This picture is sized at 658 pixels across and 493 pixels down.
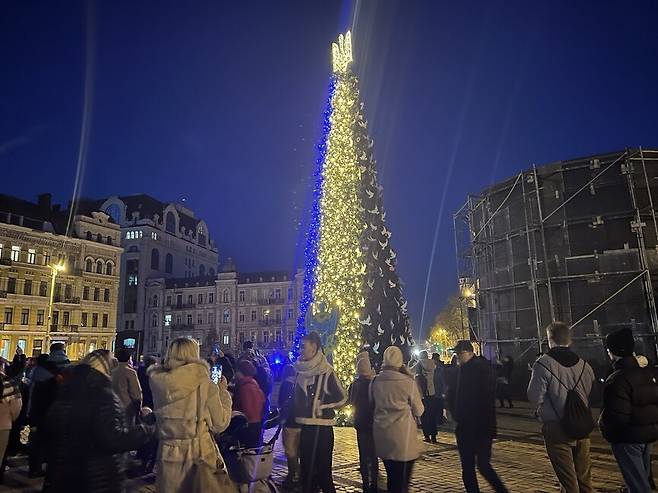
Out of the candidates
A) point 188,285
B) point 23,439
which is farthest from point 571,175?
point 188,285

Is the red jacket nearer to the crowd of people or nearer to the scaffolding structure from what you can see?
the crowd of people

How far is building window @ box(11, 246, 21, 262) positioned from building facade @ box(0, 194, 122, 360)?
0.27ft

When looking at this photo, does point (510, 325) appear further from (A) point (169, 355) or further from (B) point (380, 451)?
(A) point (169, 355)

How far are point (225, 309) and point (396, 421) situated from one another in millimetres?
68022

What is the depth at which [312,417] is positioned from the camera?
581cm

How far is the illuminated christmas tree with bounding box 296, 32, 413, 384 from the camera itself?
543 inches

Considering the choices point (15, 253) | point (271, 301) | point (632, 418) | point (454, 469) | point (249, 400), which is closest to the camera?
point (632, 418)

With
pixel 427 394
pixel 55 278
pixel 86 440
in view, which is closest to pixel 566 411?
pixel 86 440

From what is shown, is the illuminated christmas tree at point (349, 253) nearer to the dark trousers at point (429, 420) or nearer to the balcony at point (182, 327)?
the dark trousers at point (429, 420)

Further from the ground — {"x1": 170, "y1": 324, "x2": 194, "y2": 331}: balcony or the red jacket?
{"x1": 170, "y1": 324, "x2": 194, "y2": 331}: balcony

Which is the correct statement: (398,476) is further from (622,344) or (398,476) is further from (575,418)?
(622,344)

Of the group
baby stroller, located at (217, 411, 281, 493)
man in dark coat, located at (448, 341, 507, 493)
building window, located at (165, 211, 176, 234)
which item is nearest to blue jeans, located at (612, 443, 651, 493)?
man in dark coat, located at (448, 341, 507, 493)

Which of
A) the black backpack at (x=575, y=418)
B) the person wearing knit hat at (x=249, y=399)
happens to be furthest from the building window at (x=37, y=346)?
the black backpack at (x=575, y=418)

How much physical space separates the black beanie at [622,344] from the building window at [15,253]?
51.9m
